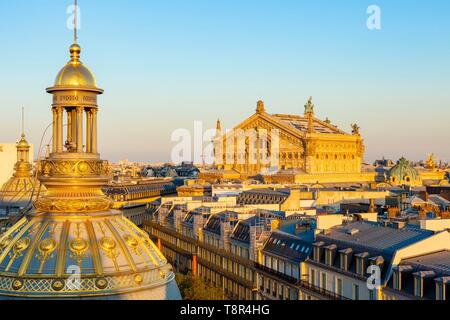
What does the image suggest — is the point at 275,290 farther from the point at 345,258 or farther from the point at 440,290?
the point at 440,290

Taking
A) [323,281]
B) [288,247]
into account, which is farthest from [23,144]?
[323,281]

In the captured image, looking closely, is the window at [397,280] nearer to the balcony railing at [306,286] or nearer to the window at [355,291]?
the window at [355,291]

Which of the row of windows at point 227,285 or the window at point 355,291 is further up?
the window at point 355,291

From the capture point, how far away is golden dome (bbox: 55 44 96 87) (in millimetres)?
19719

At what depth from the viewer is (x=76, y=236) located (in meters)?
18.8

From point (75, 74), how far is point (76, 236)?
4626mm

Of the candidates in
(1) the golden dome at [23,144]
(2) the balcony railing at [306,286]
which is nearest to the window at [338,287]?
(2) the balcony railing at [306,286]

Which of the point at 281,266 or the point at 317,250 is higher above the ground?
the point at 317,250

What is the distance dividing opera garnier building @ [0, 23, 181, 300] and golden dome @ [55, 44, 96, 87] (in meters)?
0.03

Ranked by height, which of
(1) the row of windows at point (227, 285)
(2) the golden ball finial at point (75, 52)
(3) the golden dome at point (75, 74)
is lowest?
(1) the row of windows at point (227, 285)

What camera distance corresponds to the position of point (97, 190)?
1981cm

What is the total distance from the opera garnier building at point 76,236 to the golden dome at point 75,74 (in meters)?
0.03

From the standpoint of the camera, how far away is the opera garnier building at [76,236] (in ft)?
59.5
